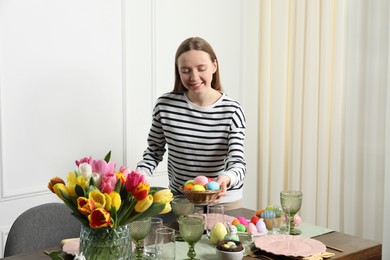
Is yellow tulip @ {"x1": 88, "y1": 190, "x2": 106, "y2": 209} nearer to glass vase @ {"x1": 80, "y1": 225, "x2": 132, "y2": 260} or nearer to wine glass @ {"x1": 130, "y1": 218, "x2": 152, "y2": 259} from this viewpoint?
glass vase @ {"x1": 80, "y1": 225, "x2": 132, "y2": 260}

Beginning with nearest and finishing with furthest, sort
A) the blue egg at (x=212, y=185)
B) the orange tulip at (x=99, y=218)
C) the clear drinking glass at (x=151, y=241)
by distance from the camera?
the orange tulip at (x=99, y=218) < the clear drinking glass at (x=151, y=241) < the blue egg at (x=212, y=185)

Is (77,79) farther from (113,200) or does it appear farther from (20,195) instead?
(113,200)

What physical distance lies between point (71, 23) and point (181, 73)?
85cm

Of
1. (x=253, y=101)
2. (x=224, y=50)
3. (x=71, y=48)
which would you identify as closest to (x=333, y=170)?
(x=253, y=101)

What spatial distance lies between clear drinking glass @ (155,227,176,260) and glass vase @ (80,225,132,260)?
0.17 m

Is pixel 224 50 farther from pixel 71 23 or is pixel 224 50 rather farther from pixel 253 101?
pixel 71 23

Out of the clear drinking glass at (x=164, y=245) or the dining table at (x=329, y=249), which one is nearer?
the clear drinking glass at (x=164, y=245)

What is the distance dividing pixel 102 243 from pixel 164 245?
25 centimetres

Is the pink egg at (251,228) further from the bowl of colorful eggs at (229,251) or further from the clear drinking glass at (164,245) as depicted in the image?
the clear drinking glass at (164,245)

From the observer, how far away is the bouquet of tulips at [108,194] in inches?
56.5

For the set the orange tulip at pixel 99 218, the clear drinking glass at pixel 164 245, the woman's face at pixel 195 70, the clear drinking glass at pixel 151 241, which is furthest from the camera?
the woman's face at pixel 195 70

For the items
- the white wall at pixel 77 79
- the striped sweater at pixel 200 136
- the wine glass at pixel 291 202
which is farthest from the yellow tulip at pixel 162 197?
the white wall at pixel 77 79

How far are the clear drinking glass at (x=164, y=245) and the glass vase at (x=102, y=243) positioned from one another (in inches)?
6.6

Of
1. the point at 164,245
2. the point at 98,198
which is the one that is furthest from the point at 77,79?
the point at 98,198
